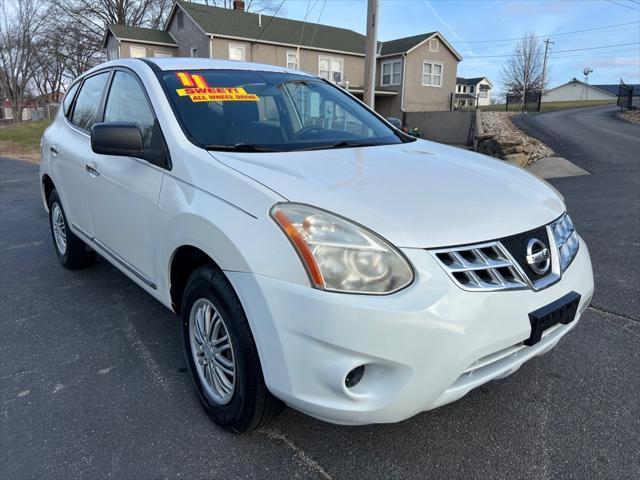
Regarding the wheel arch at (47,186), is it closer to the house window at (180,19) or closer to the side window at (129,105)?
the side window at (129,105)

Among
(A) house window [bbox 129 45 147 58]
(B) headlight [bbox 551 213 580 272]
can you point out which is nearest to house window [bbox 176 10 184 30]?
(A) house window [bbox 129 45 147 58]

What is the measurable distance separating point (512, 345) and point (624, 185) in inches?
327

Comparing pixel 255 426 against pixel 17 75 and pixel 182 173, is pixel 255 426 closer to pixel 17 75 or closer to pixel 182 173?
pixel 182 173

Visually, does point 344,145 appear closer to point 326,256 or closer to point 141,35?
point 326,256

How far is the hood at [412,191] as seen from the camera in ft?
6.28

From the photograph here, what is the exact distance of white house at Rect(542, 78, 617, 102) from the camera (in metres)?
82.3

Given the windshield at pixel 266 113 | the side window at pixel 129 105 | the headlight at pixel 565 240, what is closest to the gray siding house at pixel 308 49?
the windshield at pixel 266 113

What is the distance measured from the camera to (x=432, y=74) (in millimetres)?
31797

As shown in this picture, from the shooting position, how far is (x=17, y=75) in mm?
41969

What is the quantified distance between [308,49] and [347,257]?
29.0 m

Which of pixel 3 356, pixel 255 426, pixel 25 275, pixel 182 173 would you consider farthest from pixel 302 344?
pixel 25 275

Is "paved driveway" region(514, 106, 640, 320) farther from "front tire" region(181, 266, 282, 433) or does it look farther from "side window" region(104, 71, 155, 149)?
"side window" region(104, 71, 155, 149)

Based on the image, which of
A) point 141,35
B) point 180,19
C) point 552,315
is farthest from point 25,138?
point 552,315

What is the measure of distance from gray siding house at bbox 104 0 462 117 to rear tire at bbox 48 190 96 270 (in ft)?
73.0
